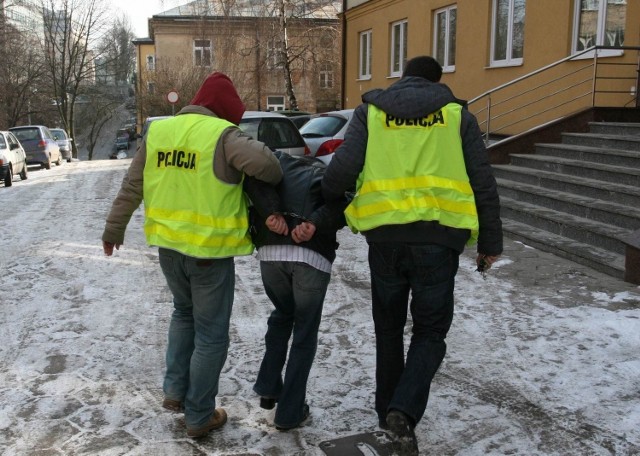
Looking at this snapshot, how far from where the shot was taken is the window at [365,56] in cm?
2203

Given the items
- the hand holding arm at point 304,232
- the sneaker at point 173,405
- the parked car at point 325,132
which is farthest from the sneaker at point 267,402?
the parked car at point 325,132

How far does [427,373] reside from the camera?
125 inches

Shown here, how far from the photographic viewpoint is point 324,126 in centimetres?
1273

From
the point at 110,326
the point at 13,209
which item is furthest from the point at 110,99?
the point at 110,326

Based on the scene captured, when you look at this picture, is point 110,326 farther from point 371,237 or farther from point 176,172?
point 371,237

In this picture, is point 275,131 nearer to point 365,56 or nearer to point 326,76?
point 365,56

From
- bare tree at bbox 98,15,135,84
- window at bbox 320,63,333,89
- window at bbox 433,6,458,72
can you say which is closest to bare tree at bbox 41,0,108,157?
bare tree at bbox 98,15,135,84

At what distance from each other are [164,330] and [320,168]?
2255 mm

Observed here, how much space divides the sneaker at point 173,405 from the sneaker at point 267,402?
444 mm

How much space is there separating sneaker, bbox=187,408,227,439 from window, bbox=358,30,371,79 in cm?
1946

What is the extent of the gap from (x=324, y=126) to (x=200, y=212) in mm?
9721

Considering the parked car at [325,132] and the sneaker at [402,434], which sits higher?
the parked car at [325,132]

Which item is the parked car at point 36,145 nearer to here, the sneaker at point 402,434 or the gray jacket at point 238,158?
the gray jacket at point 238,158

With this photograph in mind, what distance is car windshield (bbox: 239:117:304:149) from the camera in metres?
11.5
